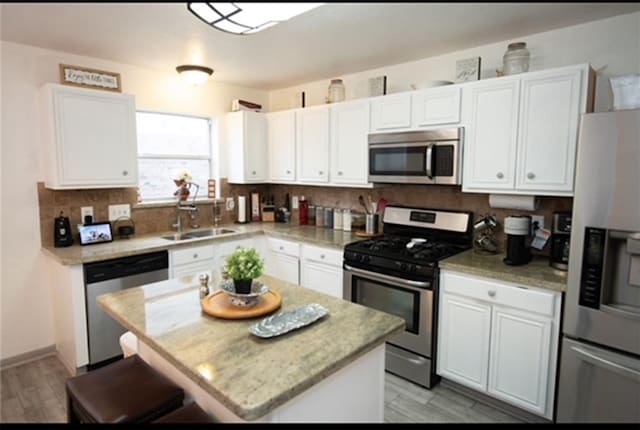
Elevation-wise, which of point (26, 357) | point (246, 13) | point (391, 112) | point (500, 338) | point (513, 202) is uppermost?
point (246, 13)

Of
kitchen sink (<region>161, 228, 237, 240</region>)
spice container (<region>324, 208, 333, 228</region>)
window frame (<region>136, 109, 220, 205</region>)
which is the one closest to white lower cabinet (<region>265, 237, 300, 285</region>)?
kitchen sink (<region>161, 228, 237, 240</region>)

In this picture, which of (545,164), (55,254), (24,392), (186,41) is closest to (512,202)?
(545,164)

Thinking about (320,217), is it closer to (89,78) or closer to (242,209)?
(242,209)

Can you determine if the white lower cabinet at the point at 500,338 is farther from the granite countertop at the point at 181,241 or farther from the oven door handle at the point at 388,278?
the granite countertop at the point at 181,241

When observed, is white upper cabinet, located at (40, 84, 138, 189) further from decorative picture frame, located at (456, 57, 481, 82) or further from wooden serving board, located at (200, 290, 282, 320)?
decorative picture frame, located at (456, 57, 481, 82)

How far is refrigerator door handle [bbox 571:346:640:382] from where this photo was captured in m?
1.87

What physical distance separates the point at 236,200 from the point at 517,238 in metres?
3.03

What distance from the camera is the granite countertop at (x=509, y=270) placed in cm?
215

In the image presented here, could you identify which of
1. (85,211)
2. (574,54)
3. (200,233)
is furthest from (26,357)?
(574,54)

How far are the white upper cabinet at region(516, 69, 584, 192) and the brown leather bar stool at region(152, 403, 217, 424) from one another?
2.31 m

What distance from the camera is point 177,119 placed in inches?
154

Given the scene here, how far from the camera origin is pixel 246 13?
178 centimetres

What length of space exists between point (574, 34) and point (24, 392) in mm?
4589

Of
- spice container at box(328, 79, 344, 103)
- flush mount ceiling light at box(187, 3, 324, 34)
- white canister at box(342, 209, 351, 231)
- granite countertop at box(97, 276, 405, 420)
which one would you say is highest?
spice container at box(328, 79, 344, 103)
